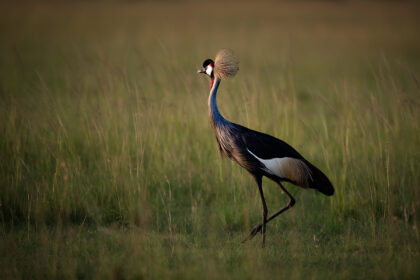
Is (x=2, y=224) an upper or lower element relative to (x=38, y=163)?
lower

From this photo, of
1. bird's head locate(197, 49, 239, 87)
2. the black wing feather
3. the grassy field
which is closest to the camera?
the grassy field

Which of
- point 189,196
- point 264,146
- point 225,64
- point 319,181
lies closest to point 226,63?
point 225,64

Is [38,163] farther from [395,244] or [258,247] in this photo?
[395,244]

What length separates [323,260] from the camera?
161 inches

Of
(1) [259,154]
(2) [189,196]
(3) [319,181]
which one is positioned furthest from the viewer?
(2) [189,196]

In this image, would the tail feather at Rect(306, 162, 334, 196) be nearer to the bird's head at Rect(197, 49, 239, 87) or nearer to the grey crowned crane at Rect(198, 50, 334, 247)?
the grey crowned crane at Rect(198, 50, 334, 247)

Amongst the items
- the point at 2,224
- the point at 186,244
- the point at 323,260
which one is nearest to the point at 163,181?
the point at 186,244

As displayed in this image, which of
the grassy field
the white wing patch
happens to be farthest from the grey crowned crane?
the grassy field

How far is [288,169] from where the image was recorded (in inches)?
171

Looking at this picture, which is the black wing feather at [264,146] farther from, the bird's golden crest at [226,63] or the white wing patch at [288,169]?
the bird's golden crest at [226,63]

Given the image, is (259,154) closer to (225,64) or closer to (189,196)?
(225,64)

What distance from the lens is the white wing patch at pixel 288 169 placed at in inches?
171

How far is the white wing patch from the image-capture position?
4332 millimetres

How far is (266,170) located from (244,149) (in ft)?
0.95
